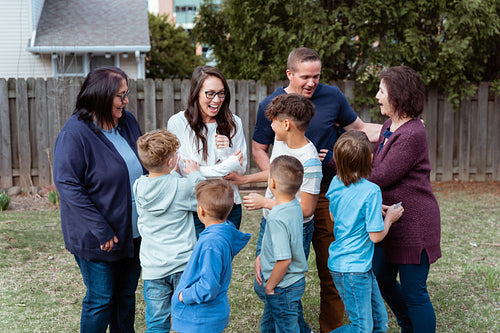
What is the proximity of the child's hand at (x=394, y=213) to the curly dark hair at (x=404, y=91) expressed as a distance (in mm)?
585

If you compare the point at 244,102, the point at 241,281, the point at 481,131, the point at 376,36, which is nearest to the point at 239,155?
the point at 241,281

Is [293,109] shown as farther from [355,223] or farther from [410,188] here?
[410,188]

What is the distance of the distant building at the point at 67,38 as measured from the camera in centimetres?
1533

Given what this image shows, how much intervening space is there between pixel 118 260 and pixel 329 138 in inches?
65.8

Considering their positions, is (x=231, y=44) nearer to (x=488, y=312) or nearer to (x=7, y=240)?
(x=7, y=240)

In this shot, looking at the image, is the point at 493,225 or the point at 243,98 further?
the point at 243,98

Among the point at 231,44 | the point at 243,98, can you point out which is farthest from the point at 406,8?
the point at 231,44

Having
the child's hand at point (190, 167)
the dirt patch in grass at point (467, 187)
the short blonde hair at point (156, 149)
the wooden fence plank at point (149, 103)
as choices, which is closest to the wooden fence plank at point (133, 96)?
the wooden fence plank at point (149, 103)

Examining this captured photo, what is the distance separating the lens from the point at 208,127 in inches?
132

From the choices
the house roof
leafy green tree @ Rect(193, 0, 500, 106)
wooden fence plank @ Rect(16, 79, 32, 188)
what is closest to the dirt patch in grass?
leafy green tree @ Rect(193, 0, 500, 106)

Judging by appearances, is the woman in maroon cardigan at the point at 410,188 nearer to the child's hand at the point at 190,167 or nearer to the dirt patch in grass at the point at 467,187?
the child's hand at the point at 190,167

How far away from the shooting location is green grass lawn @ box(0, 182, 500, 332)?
4.01 m

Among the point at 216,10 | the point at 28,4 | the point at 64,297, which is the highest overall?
the point at 28,4

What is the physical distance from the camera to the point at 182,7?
44062 millimetres
